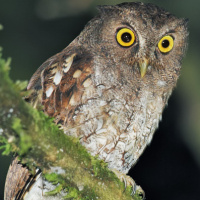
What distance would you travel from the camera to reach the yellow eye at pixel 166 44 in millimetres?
2980

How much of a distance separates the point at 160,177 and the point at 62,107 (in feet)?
12.3

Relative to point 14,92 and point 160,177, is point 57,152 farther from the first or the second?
point 160,177

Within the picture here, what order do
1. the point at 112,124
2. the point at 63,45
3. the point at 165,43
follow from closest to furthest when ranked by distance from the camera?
1. the point at 112,124
2. the point at 165,43
3. the point at 63,45

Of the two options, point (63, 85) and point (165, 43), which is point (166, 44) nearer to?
point (165, 43)

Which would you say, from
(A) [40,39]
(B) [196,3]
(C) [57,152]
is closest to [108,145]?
(C) [57,152]

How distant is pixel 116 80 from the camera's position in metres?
2.77

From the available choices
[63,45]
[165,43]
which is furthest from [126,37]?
[63,45]

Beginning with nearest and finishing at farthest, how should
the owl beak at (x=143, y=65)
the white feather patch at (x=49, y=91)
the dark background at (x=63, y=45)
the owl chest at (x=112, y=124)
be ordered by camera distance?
1. the owl chest at (x=112, y=124)
2. the white feather patch at (x=49, y=91)
3. the owl beak at (x=143, y=65)
4. the dark background at (x=63, y=45)

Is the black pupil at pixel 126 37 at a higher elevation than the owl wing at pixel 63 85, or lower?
higher

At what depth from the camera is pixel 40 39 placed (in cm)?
582

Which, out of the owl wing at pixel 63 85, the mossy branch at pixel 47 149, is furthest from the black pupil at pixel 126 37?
the mossy branch at pixel 47 149

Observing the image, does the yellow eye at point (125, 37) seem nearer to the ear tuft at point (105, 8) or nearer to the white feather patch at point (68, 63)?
the ear tuft at point (105, 8)

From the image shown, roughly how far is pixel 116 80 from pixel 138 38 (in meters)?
0.41

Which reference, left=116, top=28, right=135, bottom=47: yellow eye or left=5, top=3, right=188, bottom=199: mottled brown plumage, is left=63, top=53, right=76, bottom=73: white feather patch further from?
left=116, top=28, right=135, bottom=47: yellow eye
